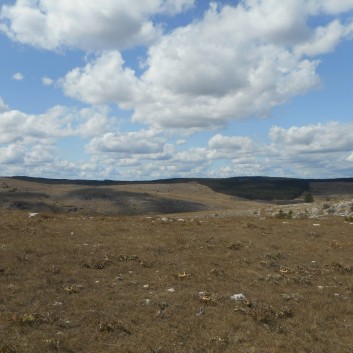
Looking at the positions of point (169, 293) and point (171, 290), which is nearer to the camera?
point (169, 293)

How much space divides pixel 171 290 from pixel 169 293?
0.35 meters

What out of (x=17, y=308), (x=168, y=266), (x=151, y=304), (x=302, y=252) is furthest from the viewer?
(x=302, y=252)

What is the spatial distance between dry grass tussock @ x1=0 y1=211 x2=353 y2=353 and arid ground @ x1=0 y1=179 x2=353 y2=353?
0.15ft

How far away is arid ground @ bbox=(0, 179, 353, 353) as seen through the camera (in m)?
12.3

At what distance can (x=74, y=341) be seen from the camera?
463 inches

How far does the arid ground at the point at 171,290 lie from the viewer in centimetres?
1234

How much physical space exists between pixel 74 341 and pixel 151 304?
385 cm

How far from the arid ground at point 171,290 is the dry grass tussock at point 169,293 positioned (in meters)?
0.04

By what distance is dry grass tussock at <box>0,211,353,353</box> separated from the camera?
40.3 ft

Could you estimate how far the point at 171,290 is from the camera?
16766 mm

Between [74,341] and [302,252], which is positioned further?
[302,252]

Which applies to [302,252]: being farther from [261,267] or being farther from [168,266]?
[168,266]

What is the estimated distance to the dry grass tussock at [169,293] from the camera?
12.3 metres

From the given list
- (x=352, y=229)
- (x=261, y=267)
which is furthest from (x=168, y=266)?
(x=352, y=229)
